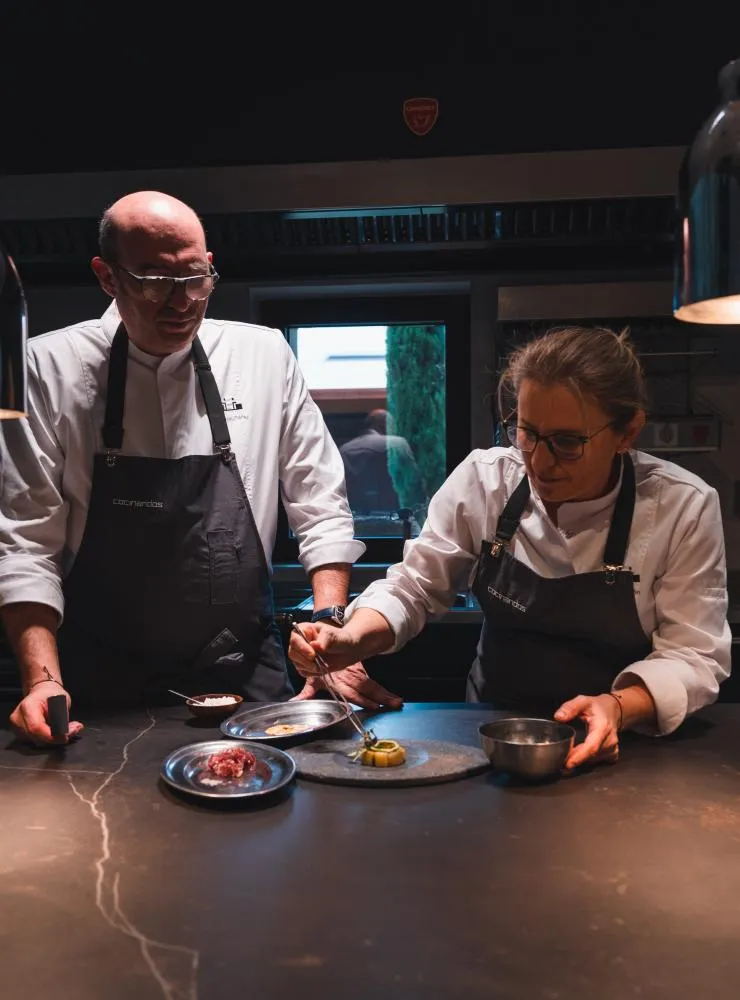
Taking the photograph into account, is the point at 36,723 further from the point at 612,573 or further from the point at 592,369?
the point at 592,369

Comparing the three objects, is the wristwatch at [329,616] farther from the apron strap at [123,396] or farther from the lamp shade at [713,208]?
the lamp shade at [713,208]

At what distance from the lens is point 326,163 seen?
283 cm

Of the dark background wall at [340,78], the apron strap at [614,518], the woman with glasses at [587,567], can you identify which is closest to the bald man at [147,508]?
the woman with glasses at [587,567]

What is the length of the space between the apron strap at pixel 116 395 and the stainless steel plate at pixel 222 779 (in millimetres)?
775

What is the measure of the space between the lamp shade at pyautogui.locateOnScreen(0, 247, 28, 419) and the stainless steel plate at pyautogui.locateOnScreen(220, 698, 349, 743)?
76 cm

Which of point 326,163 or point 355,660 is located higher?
point 326,163

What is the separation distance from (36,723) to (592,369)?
4.00 ft

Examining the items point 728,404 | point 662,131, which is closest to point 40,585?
point 662,131

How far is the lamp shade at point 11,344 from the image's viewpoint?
1064 millimetres

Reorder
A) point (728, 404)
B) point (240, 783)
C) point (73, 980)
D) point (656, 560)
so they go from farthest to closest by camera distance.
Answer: point (728, 404), point (656, 560), point (240, 783), point (73, 980)

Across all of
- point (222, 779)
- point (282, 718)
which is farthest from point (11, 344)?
point (282, 718)

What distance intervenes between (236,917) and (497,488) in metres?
1.22

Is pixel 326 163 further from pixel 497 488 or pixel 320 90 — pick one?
pixel 497 488

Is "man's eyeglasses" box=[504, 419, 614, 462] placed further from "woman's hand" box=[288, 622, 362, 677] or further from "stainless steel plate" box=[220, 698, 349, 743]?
"stainless steel plate" box=[220, 698, 349, 743]
